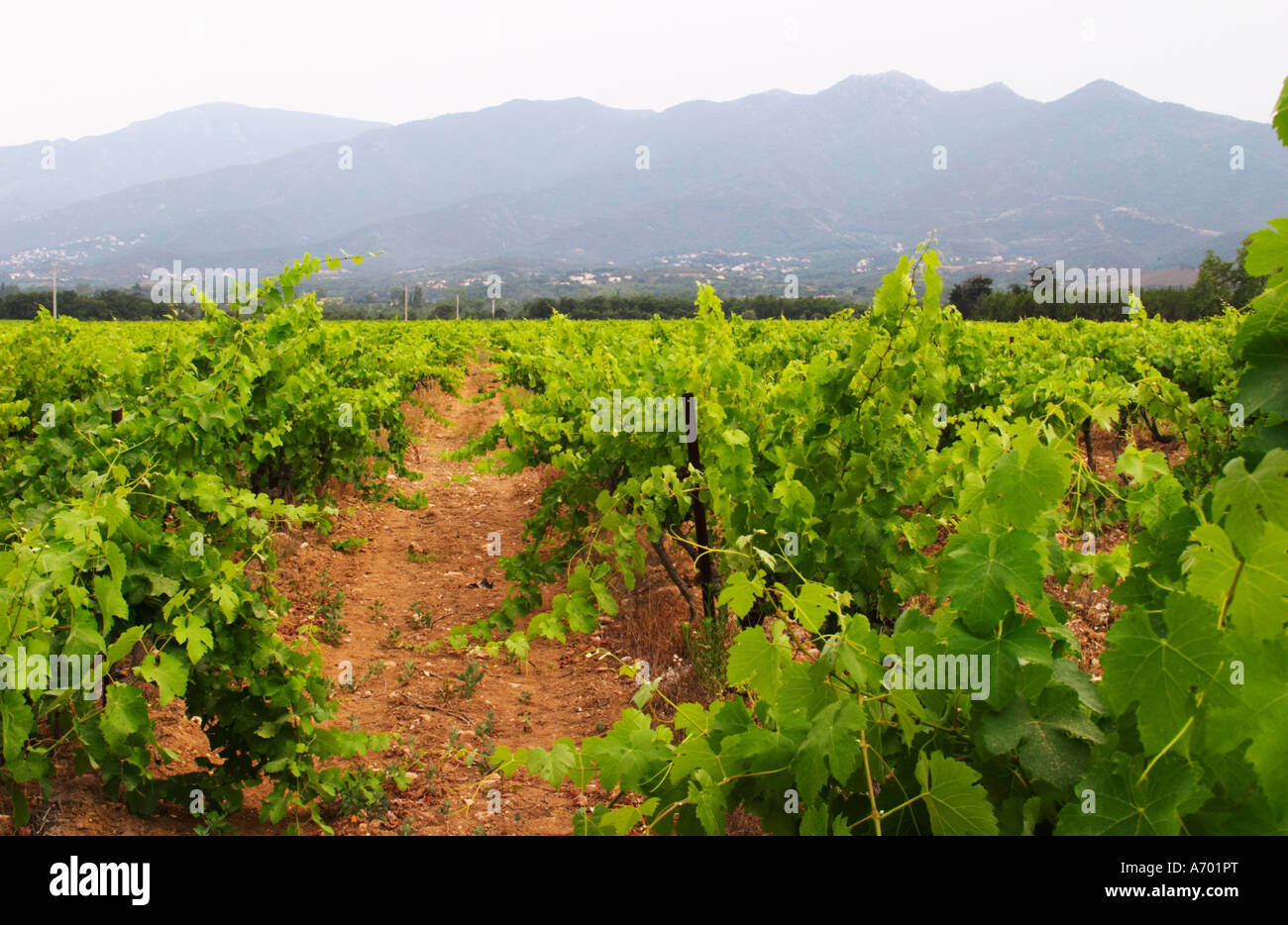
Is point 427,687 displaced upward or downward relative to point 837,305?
downward

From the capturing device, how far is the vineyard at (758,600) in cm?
114

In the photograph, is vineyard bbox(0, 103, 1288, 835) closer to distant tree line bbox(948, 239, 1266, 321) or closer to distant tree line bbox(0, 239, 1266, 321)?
distant tree line bbox(0, 239, 1266, 321)

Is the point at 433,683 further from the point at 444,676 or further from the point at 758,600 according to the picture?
the point at 758,600

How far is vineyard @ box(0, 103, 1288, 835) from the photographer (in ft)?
3.73

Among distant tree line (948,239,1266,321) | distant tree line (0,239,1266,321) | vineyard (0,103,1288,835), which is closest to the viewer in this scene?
vineyard (0,103,1288,835)

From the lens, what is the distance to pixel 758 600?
3900mm

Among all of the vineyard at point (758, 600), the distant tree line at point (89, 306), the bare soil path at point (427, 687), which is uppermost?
the distant tree line at point (89, 306)

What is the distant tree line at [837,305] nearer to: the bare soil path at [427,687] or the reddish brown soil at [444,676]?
the bare soil path at [427,687]

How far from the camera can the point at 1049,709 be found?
1350 mm

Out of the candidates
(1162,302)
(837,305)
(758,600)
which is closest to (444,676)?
(758,600)

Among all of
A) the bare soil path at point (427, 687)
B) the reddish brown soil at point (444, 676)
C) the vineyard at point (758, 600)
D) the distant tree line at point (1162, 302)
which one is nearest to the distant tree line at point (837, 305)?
the distant tree line at point (1162, 302)

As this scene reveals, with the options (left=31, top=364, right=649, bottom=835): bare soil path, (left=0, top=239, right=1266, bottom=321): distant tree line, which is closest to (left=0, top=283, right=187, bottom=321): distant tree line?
(left=0, top=239, right=1266, bottom=321): distant tree line

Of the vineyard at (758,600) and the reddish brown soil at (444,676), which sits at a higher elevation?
the vineyard at (758,600)
